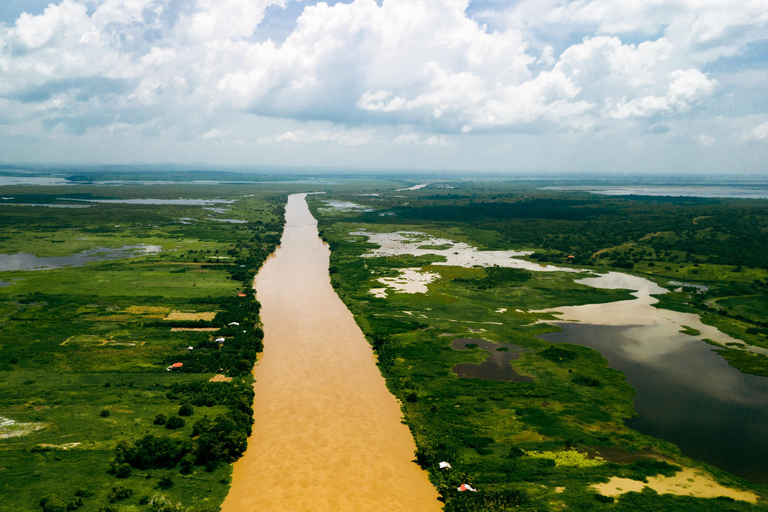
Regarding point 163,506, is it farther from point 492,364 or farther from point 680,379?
point 680,379

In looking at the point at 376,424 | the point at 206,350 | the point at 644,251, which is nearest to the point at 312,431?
the point at 376,424

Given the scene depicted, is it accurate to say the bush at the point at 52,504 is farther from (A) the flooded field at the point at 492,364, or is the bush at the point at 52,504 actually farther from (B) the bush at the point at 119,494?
(A) the flooded field at the point at 492,364

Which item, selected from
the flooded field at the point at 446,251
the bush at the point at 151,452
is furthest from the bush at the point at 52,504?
the flooded field at the point at 446,251

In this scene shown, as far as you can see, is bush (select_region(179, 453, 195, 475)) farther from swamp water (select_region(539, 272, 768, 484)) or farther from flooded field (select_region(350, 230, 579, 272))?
flooded field (select_region(350, 230, 579, 272))

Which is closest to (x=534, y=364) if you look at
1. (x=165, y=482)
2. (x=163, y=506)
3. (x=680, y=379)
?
(x=680, y=379)

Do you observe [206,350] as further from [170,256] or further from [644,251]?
[644,251]
